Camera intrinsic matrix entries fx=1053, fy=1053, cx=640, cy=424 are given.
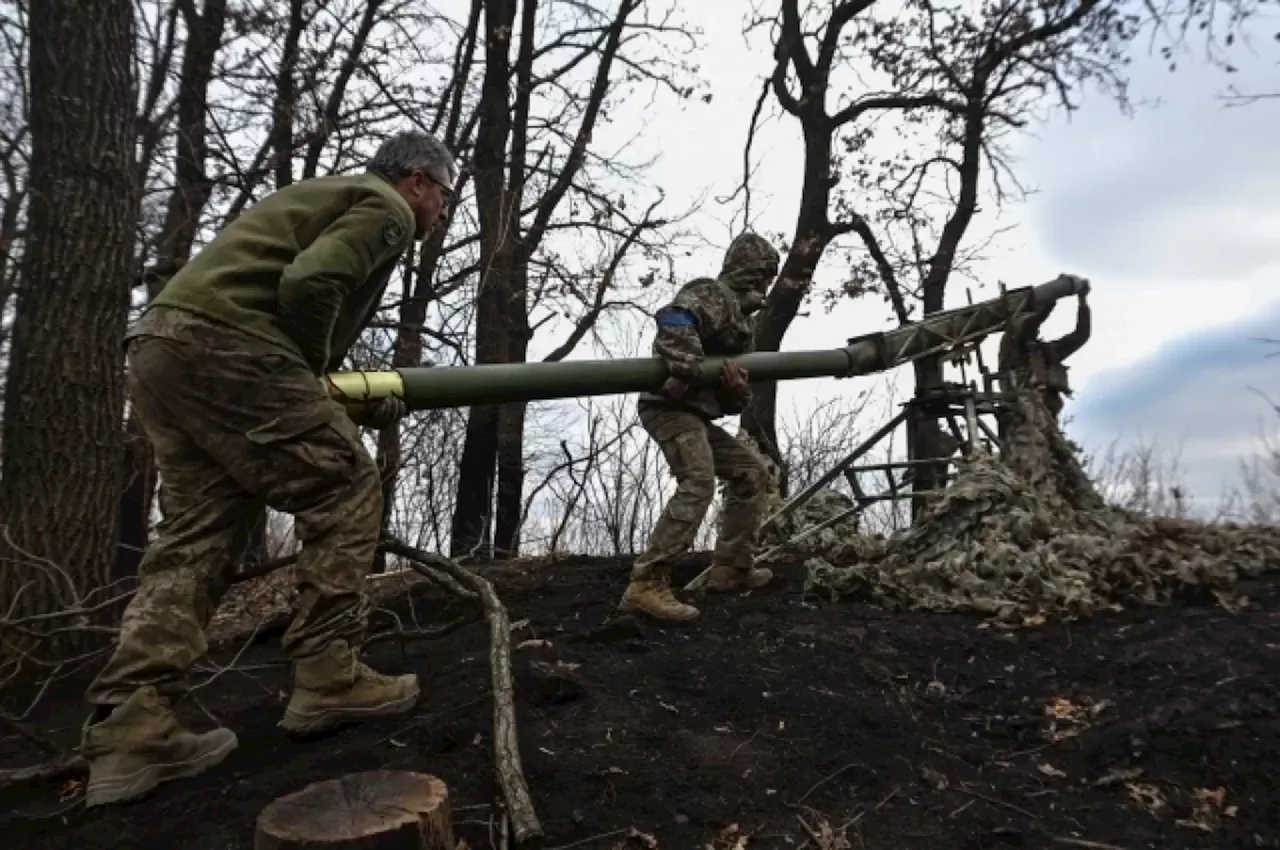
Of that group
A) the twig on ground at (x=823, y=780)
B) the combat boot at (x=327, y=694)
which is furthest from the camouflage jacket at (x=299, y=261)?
the twig on ground at (x=823, y=780)

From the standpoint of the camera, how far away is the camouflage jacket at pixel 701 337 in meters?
5.10

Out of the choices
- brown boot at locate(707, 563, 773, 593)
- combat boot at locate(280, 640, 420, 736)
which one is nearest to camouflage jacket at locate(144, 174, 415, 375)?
combat boot at locate(280, 640, 420, 736)

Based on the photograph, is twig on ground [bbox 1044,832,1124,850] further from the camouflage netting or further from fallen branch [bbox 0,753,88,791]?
fallen branch [bbox 0,753,88,791]

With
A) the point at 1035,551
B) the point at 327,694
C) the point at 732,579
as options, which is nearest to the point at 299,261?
the point at 327,694

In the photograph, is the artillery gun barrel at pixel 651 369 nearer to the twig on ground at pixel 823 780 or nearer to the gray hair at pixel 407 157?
the gray hair at pixel 407 157

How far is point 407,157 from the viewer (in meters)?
3.51

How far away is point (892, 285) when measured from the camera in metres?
14.9

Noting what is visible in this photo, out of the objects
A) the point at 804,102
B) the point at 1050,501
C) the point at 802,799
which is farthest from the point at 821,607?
the point at 804,102

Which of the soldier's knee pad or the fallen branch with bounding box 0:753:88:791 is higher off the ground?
the soldier's knee pad

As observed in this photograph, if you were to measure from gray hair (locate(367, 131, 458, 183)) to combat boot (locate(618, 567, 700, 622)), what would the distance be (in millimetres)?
2436

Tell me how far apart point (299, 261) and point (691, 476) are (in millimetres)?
2610

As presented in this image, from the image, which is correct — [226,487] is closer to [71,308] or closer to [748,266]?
[71,308]

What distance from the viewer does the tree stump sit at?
2326 mm

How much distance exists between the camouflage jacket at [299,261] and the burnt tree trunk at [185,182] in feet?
18.6
